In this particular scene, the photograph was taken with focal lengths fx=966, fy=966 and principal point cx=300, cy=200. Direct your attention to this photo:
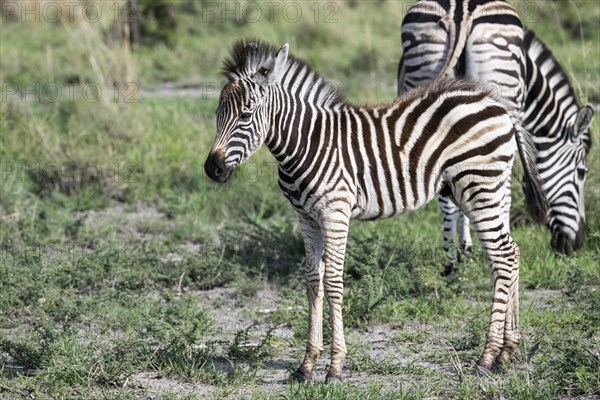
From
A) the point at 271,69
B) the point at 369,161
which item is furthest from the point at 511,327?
the point at 271,69

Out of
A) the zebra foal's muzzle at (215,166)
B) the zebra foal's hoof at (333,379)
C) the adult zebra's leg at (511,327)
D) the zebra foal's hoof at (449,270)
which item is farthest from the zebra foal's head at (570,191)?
the zebra foal's muzzle at (215,166)

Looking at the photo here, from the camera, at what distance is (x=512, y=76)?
785cm

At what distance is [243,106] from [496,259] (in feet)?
6.15

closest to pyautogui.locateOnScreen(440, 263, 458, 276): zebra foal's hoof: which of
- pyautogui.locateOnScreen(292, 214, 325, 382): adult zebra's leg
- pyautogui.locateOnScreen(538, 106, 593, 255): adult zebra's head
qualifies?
pyautogui.locateOnScreen(538, 106, 593, 255): adult zebra's head

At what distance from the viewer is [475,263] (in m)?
7.32

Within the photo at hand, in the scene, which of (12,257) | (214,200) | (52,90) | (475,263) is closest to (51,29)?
(52,90)

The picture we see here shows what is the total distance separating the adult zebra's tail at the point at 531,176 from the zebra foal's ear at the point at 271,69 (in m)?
1.66

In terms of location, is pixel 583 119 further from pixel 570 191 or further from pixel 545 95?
pixel 570 191

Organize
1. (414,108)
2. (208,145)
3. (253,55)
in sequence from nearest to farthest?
(253,55) < (414,108) < (208,145)

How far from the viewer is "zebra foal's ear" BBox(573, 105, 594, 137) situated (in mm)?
8289

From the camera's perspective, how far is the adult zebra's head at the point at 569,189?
8.41 metres

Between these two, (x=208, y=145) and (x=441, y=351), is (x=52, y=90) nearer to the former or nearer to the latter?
(x=208, y=145)

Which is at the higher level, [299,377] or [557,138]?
[557,138]

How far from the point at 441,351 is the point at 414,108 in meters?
1.62
